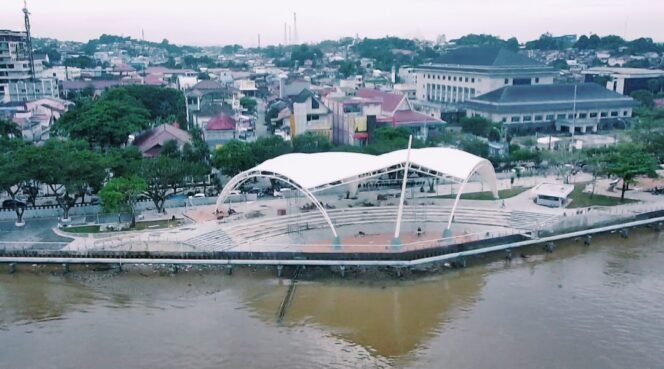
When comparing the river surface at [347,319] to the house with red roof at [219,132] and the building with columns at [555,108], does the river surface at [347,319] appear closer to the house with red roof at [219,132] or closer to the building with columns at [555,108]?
the house with red roof at [219,132]

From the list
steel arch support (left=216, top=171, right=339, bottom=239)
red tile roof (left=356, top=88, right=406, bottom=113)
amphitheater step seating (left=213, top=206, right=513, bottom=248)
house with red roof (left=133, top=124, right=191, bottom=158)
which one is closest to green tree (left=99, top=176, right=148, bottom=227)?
steel arch support (left=216, top=171, right=339, bottom=239)

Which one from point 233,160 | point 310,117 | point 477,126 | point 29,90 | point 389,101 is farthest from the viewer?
point 29,90

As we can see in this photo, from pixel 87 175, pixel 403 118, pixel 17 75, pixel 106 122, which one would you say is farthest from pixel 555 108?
pixel 17 75

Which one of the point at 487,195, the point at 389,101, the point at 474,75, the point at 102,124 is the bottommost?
the point at 487,195

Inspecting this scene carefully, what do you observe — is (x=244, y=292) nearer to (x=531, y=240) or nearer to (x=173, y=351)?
(x=173, y=351)

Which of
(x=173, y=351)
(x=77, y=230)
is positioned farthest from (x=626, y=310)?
(x=77, y=230)

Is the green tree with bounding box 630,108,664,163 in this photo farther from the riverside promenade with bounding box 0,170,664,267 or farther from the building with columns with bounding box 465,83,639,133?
the riverside promenade with bounding box 0,170,664,267

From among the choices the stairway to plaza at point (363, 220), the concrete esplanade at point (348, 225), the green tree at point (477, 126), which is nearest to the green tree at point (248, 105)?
the green tree at point (477, 126)

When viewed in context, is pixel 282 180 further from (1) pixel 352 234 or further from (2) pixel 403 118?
(2) pixel 403 118
